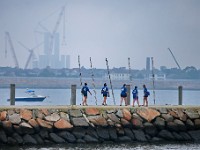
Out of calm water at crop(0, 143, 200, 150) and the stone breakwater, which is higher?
the stone breakwater

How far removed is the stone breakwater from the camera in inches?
1789

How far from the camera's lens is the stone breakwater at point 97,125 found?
4544 cm

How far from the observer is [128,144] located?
4681 centimetres

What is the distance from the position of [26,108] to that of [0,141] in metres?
2.87

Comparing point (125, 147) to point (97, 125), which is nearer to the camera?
point (125, 147)

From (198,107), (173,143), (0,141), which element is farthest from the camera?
(198,107)

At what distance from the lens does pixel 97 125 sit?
4684cm

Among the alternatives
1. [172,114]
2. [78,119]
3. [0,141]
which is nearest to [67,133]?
[78,119]

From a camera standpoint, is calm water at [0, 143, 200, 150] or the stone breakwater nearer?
calm water at [0, 143, 200, 150]

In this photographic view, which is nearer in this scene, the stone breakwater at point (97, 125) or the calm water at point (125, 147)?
the calm water at point (125, 147)

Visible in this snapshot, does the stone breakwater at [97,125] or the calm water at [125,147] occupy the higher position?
the stone breakwater at [97,125]

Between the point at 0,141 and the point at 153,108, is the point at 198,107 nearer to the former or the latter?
the point at 153,108

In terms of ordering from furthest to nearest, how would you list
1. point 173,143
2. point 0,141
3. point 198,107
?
1. point 198,107
2. point 173,143
3. point 0,141

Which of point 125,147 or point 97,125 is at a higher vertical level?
point 97,125
